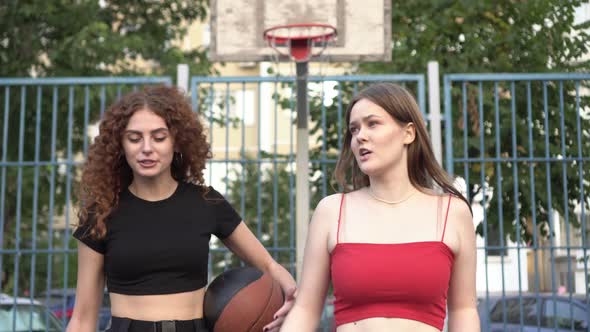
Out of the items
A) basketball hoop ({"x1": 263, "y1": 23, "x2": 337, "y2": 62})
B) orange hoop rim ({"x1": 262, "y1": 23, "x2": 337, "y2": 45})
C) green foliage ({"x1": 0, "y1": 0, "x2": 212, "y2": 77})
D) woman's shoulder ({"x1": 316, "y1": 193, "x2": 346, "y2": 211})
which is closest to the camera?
woman's shoulder ({"x1": 316, "y1": 193, "x2": 346, "y2": 211})

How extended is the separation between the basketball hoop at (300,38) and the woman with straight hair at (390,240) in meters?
2.99

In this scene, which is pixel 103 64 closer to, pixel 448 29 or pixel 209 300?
pixel 448 29

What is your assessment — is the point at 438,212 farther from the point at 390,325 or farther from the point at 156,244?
the point at 156,244

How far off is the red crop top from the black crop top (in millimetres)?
752

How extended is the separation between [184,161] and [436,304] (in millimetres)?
1256

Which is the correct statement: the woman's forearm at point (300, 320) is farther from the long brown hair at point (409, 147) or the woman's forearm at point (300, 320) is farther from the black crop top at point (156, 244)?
the black crop top at point (156, 244)

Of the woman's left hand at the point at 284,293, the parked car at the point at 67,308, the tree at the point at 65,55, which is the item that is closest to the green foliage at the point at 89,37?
the tree at the point at 65,55

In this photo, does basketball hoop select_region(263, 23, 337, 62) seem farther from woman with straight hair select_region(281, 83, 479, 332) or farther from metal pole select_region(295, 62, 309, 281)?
woman with straight hair select_region(281, 83, 479, 332)

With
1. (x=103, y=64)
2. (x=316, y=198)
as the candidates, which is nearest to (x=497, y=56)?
(x=316, y=198)

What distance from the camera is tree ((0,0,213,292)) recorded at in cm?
1195

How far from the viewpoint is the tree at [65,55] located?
12.0m

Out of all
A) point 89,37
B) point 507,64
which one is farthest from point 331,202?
point 89,37

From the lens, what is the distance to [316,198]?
8172 millimetres

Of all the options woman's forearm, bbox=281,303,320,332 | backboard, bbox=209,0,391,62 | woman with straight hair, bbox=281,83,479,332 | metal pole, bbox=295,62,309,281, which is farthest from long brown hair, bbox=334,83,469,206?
backboard, bbox=209,0,391,62
